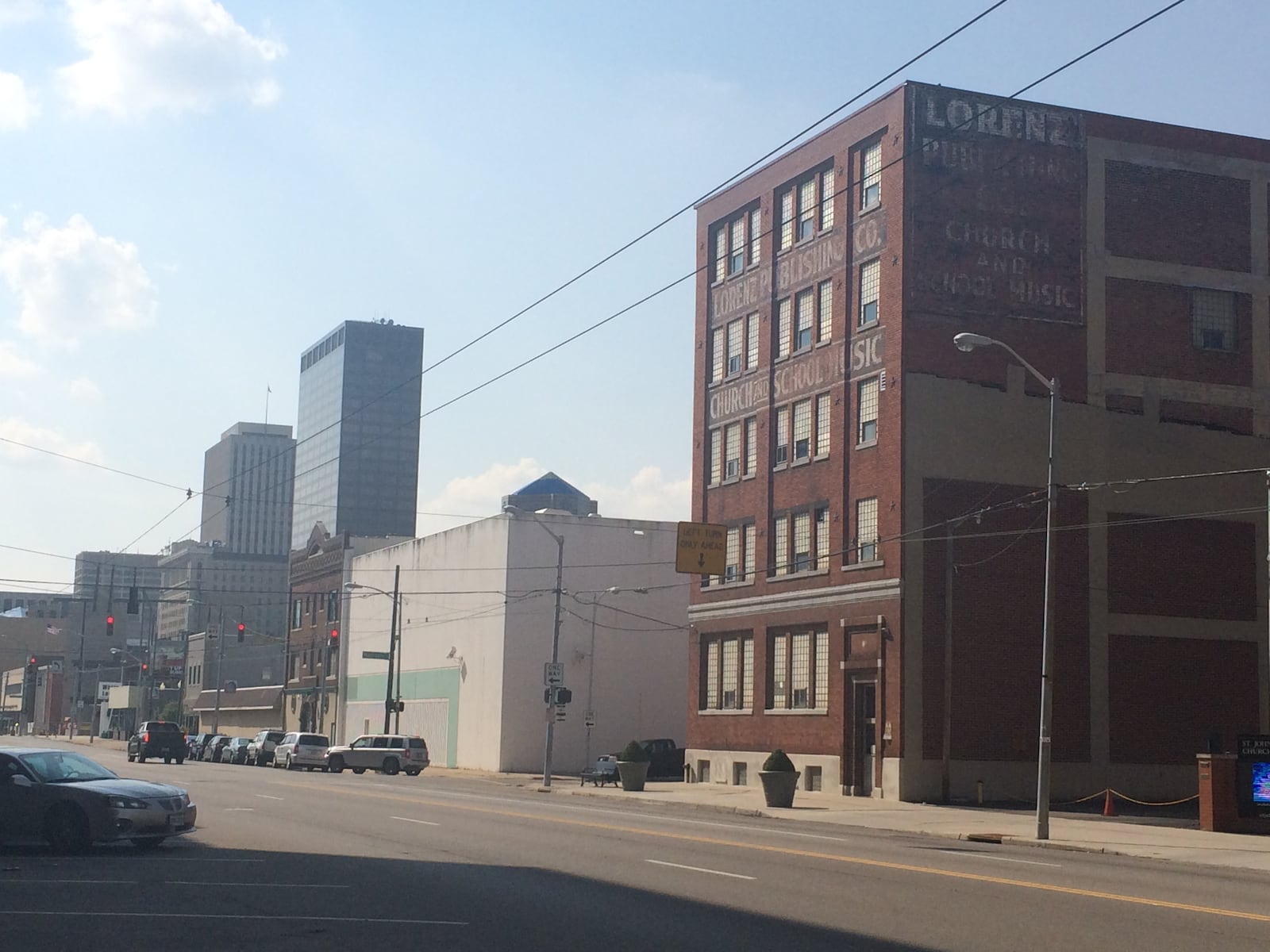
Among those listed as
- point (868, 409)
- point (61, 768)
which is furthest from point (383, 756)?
point (61, 768)

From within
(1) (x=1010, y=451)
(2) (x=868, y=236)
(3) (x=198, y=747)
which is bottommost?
(3) (x=198, y=747)

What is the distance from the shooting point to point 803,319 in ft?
162

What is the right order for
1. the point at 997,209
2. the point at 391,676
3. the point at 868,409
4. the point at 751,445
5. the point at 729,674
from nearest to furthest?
the point at 997,209 < the point at 868,409 < the point at 751,445 < the point at 729,674 < the point at 391,676

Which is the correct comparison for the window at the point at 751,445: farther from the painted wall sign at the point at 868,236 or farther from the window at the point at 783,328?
the painted wall sign at the point at 868,236

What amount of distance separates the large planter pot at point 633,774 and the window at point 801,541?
25.3 feet

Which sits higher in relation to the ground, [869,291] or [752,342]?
[869,291]

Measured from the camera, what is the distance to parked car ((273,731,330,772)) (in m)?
64.2

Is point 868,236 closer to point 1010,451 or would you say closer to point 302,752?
point 1010,451

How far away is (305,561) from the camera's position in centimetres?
9762

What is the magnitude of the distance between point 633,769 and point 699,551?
7325 mm

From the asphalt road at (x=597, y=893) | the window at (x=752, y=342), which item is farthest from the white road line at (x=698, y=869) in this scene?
the window at (x=752, y=342)

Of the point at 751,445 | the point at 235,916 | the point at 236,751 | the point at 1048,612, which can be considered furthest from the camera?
the point at 236,751

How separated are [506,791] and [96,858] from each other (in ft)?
82.3

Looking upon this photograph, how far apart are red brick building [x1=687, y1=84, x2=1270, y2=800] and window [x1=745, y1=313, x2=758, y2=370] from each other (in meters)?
1.69
